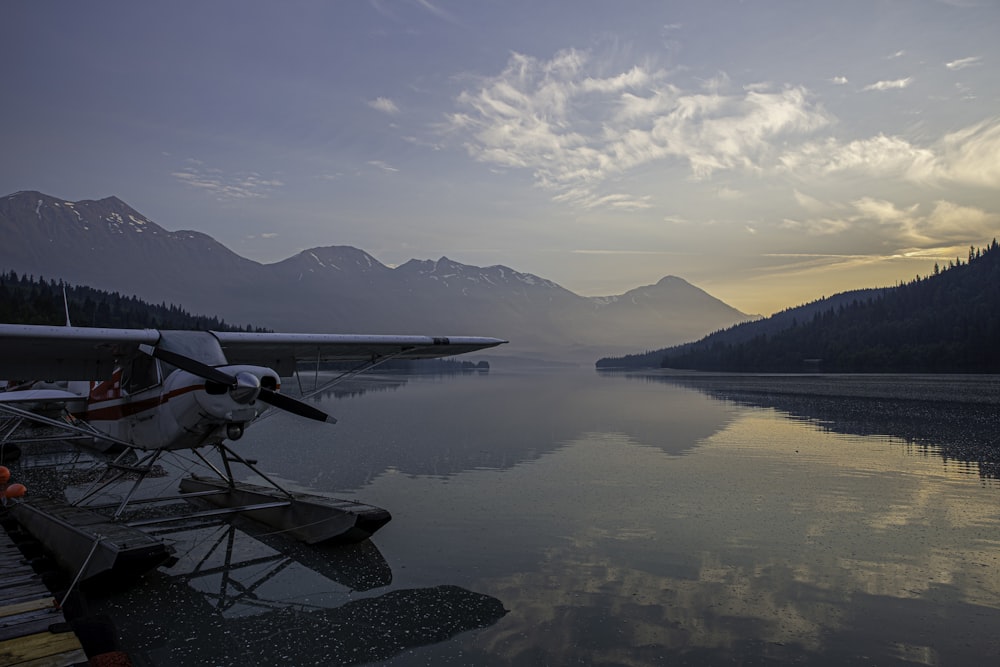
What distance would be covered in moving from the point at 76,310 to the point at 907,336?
11970 centimetres

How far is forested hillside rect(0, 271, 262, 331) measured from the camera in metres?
65.9

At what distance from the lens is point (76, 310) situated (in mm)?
82312

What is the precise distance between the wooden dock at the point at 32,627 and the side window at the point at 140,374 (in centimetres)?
254

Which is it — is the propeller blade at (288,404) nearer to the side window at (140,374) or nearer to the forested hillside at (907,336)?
the side window at (140,374)

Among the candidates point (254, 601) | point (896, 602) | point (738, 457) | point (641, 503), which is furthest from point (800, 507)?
point (254, 601)

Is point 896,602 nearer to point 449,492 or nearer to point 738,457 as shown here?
point 449,492

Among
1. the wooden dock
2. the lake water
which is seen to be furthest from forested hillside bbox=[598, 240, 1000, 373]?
the wooden dock

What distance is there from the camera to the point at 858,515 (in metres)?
9.21

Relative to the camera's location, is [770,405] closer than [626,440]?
No

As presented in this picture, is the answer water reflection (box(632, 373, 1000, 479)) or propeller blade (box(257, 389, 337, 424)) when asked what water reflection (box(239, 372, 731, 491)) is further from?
water reflection (box(632, 373, 1000, 479))

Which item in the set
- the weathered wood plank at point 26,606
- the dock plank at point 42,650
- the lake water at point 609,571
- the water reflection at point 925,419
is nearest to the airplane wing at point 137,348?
the lake water at point 609,571

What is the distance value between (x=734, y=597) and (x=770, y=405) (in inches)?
1098

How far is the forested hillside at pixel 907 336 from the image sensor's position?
80688 mm

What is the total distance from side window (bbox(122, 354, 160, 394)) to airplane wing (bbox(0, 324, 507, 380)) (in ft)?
0.58
